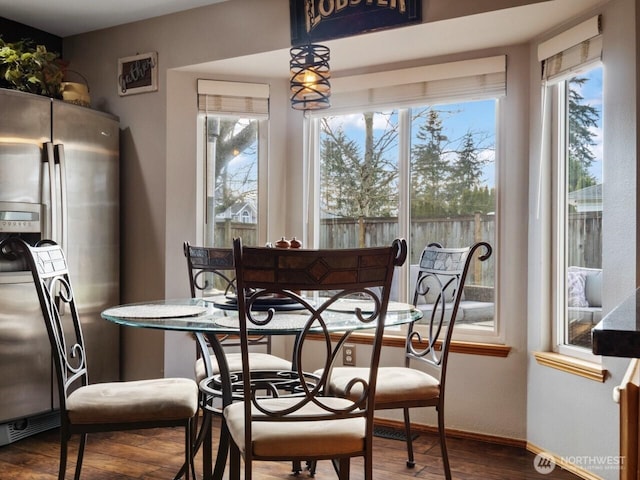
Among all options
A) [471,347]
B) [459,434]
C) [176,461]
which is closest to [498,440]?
[459,434]

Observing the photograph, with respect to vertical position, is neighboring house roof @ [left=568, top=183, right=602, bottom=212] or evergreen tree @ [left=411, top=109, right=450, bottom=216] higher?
evergreen tree @ [left=411, top=109, right=450, bottom=216]

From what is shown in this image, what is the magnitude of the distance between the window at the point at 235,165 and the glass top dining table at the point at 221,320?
3.95ft

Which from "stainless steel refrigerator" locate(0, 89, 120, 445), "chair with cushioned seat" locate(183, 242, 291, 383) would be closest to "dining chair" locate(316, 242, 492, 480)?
"chair with cushioned seat" locate(183, 242, 291, 383)

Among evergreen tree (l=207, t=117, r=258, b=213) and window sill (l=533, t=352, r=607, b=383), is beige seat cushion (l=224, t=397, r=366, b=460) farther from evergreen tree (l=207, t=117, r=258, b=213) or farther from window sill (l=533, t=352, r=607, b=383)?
evergreen tree (l=207, t=117, r=258, b=213)

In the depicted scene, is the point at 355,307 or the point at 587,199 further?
the point at 587,199

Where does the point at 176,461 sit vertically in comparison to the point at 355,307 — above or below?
below

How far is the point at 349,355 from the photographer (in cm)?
351

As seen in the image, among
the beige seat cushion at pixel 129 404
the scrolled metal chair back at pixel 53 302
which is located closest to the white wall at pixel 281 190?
the scrolled metal chair back at pixel 53 302

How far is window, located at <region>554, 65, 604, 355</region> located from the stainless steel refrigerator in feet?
8.42

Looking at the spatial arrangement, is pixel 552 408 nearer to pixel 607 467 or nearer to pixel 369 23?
pixel 607 467

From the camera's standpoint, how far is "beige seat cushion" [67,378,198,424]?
200 cm

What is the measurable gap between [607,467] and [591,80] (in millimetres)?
1754

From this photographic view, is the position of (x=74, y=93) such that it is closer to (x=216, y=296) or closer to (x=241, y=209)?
(x=241, y=209)

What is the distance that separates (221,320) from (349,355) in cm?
162
